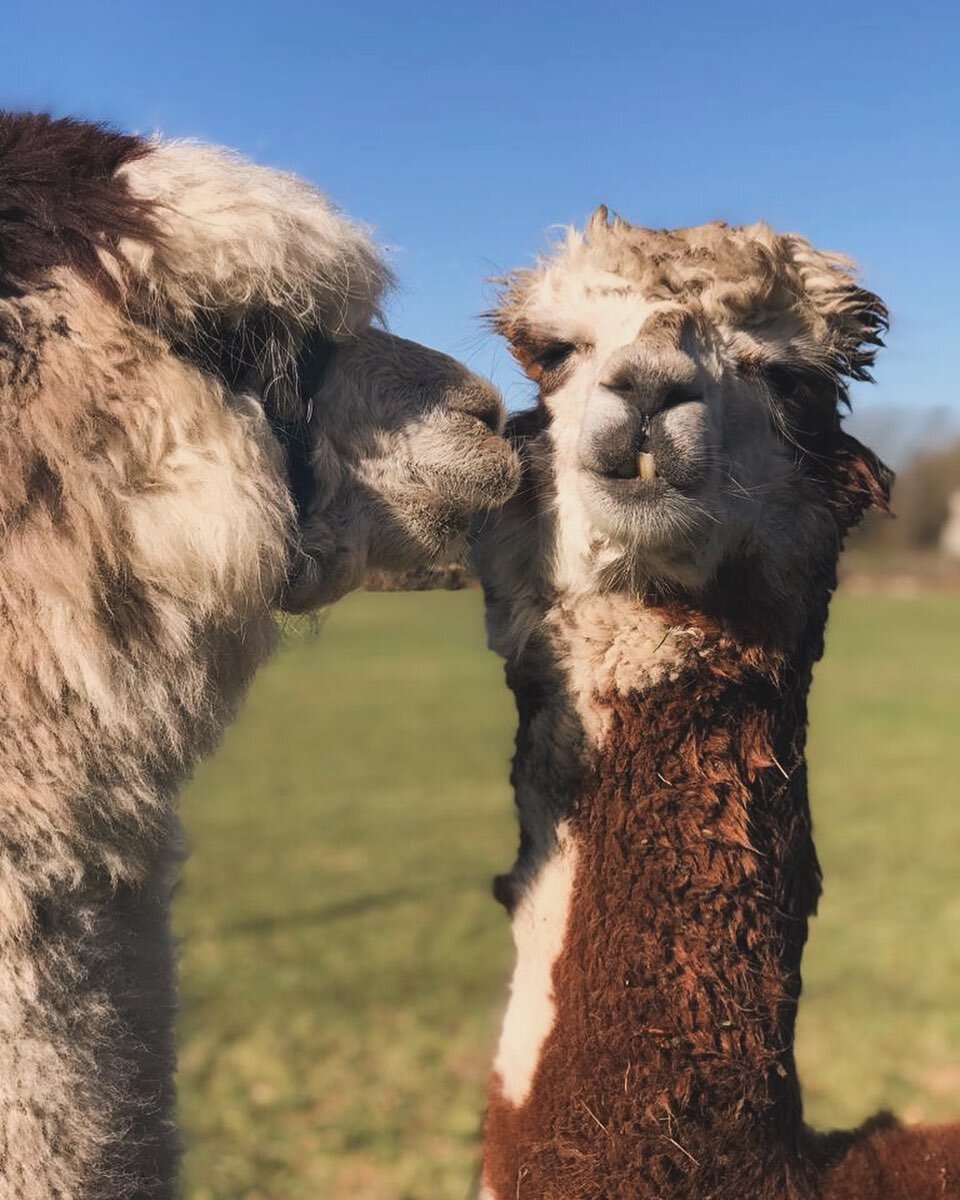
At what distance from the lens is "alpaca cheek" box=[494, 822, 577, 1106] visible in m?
1.97

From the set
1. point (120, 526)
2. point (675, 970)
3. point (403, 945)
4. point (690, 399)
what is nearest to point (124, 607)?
point (120, 526)

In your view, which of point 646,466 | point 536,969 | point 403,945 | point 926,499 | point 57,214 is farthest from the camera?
point 926,499

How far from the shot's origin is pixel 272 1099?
579 cm

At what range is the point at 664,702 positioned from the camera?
1926mm

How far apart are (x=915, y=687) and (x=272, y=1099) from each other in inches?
734

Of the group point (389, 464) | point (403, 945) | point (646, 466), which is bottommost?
point (403, 945)

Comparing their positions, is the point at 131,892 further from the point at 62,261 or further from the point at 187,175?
the point at 187,175

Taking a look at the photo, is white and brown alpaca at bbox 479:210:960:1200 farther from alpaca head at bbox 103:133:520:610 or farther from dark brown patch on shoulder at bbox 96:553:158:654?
dark brown patch on shoulder at bbox 96:553:158:654

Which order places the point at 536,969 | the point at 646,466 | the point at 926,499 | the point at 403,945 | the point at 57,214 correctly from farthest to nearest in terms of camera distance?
the point at 926,499 → the point at 403,945 → the point at 536,969 → the point at 646,466 → the point at 57,214

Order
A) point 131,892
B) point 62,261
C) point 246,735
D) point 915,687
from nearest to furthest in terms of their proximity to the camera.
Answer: point 62,261 → point 131,892 → point 246,735 → point 915,687

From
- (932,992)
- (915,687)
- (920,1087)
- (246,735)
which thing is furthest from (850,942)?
(915,687)

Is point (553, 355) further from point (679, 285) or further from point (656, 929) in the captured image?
point (656, 929)

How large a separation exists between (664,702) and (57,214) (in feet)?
3.50

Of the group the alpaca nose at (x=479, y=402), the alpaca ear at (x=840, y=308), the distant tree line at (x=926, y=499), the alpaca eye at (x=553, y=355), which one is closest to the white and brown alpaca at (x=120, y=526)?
the alpaca nose at (x=479, y=402)
